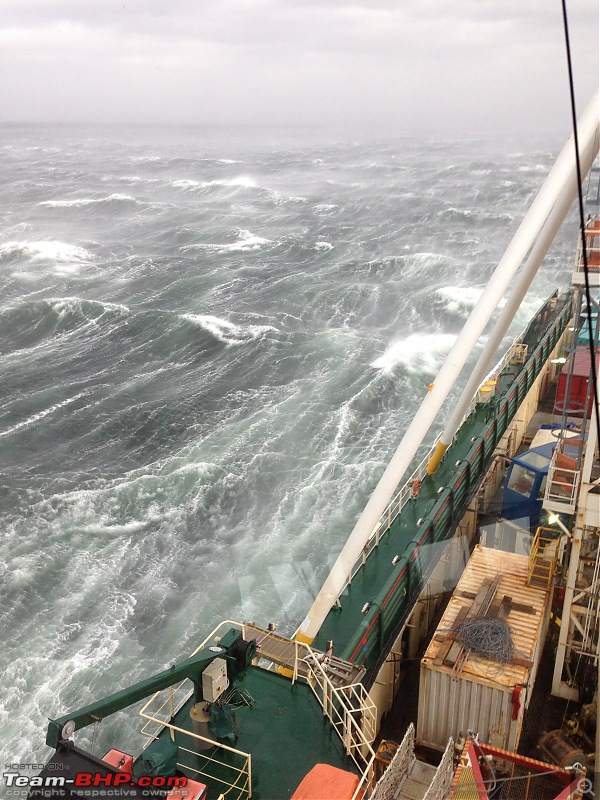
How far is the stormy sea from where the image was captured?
21.4 metres

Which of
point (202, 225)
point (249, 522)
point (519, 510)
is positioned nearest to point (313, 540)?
point (249, 522)

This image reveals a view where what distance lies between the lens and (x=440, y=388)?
13.4 metres

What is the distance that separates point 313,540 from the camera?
24906 mm

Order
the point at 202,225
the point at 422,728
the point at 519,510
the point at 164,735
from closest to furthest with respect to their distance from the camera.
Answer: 1. the point at 164,735
2. the point at 422,728
3. the point at 519,510
4. the point at 202,225

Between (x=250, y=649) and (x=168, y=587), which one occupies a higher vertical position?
(x=250, y=649)

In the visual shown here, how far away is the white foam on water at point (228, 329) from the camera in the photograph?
1762 inches

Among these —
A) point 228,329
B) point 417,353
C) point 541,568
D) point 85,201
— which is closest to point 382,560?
point 541,568

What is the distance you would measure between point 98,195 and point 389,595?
325 ft

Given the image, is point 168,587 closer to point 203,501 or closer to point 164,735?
point 203,501

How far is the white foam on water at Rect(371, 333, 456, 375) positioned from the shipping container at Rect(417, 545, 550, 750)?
27125 millimetres

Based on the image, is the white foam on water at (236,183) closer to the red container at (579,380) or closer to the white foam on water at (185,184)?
the white foam on water at (185,184)

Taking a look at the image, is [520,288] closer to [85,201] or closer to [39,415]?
[39,415]

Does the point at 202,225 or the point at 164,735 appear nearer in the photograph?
the point at 164,735

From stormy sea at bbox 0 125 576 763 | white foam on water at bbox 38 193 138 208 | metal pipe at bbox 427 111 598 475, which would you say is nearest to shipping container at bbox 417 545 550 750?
metal pipe at bbox 427 111 598 475
